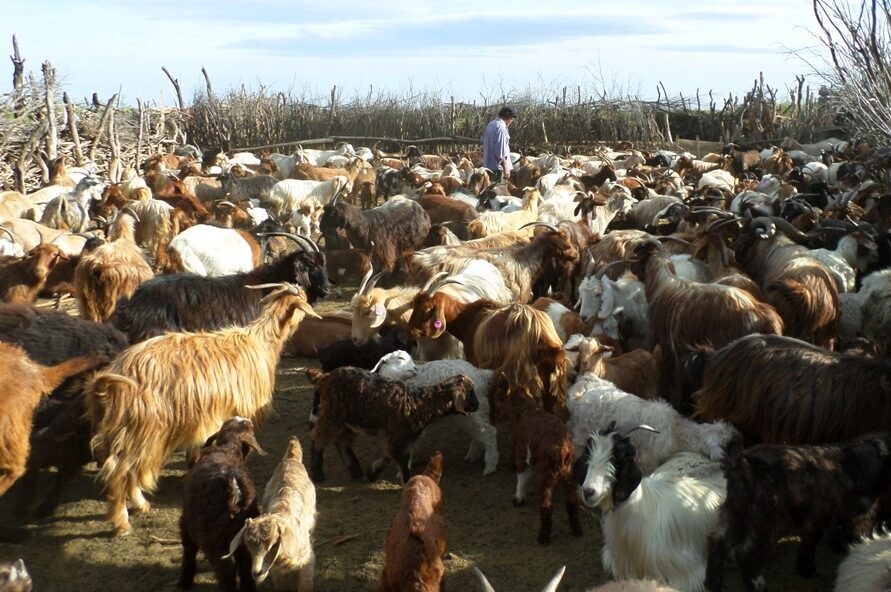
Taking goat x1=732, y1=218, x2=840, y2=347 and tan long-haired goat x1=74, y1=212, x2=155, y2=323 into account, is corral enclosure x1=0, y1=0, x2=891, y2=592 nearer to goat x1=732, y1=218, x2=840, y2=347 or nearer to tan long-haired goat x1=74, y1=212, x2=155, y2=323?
goat x1=732, y1=218, x2=840, y2=347

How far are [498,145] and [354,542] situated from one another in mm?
10526

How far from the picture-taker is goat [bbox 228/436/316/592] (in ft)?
12.0

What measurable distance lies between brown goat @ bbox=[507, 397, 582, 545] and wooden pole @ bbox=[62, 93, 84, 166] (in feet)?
47.6

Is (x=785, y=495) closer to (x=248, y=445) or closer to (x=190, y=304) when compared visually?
(x=248, y=445)

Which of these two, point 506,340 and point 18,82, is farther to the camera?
point 18,82

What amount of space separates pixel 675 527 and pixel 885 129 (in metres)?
5.01

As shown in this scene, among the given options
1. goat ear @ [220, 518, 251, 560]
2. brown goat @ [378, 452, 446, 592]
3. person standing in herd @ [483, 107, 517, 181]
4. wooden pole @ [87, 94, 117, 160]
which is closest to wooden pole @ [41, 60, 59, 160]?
wooden pole @ [87, 94, 117, 160]

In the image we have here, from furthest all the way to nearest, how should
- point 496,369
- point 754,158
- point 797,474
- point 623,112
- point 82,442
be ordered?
point 623,112 → point 754,158 → point 496,369 → point 82,442 → point 797,474

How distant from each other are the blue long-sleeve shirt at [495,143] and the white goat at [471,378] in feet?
28.7

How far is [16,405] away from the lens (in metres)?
4.39

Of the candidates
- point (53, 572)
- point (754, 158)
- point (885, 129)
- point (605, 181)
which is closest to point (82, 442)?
point (53, 572)

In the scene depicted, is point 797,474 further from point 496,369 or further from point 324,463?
point 324,463

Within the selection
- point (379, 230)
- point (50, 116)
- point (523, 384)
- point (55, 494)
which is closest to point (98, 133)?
point (50, 116)

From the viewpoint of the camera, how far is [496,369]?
580 centimetres
